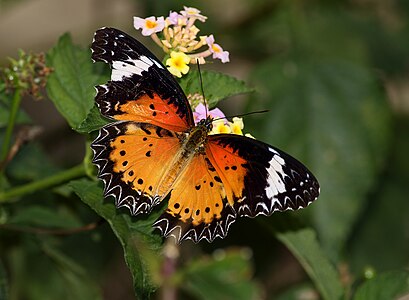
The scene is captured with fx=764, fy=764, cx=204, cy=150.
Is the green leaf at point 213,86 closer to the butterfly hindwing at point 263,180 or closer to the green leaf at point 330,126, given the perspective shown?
the butterfly hindwing at point 263,180

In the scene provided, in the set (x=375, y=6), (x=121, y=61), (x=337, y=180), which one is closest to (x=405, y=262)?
(x=337, y=180)

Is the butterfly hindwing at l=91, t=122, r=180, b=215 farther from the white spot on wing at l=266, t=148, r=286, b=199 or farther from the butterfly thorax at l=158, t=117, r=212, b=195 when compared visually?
the white spot on wing at l=266, t=148, r=286, b=199

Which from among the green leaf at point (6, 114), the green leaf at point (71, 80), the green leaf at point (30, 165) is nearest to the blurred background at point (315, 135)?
the green leaf at point (30, 165)

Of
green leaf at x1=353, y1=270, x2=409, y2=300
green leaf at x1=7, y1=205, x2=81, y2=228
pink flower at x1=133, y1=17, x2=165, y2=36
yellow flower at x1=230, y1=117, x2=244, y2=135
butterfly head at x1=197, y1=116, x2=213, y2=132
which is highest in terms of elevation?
pink flower at x1=133, y1=17, x2=165, y2=36

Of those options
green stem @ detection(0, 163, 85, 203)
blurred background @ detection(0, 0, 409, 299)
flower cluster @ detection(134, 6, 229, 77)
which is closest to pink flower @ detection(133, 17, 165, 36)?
flower cluster @ detection(134, 6, 229, 77)

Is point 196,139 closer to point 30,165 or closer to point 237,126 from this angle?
point 237,126

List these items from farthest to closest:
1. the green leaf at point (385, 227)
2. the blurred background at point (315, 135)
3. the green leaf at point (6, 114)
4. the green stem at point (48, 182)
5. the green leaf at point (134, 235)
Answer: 1. the green leaf at point (385, 227)
2. the blurred background at point (315, 135)
3. the green leaf at point (6, 114)
4. the green stem at point (48, 182)
5. the green leaf at point (134, 235)

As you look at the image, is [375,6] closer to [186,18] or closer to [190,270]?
[190,270]

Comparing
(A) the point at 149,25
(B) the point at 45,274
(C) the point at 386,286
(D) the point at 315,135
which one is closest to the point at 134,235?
(A) the point at 149,25
